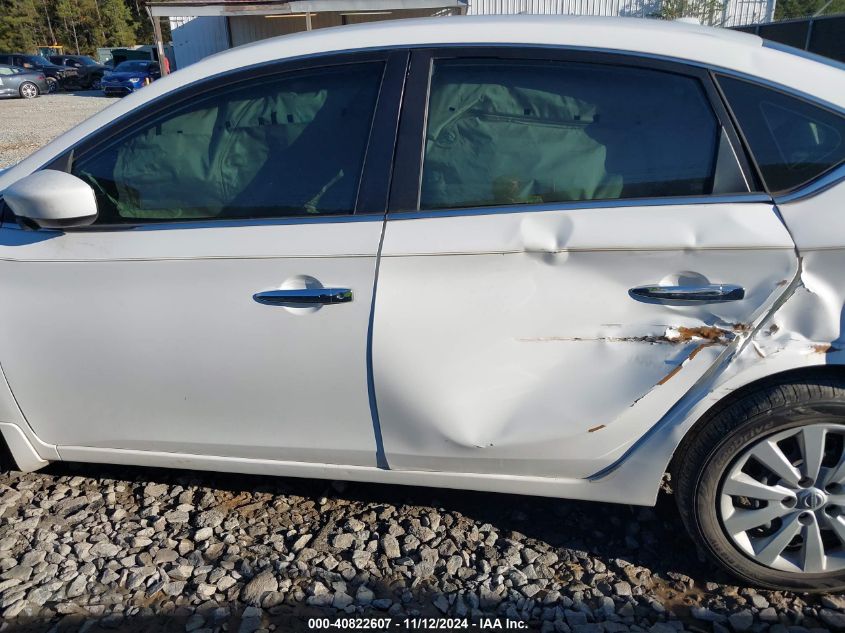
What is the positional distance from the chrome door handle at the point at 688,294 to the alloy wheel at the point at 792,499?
468mm

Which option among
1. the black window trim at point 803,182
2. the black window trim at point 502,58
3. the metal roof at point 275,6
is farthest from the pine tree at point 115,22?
Answer: the black window trim at point 803,182

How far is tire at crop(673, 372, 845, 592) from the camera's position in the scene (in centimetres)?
192

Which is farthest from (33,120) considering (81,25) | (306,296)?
(81,25)

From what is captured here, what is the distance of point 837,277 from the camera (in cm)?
182

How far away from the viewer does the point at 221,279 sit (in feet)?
6.83

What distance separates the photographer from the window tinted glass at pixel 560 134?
1.98 meters

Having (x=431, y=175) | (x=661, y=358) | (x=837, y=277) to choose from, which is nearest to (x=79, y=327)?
(x=431, y=175)

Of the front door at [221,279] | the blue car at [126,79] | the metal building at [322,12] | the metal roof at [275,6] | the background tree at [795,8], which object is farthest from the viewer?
the background tree at [795,8]

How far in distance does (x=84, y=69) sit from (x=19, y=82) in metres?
7.06

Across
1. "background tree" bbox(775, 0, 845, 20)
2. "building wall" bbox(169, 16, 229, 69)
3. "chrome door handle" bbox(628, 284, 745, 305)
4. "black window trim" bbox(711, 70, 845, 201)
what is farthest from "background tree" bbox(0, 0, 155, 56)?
"chrome door handle" bbox(628, 284, 745, 305)

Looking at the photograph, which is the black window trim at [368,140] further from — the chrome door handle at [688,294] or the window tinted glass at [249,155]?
the chrome door handle at [688,294]

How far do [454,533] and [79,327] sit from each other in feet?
4.99

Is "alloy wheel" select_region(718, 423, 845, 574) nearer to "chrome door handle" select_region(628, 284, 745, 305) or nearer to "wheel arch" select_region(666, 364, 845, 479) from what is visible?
"wheel arch" select_region(666, 364, 845, 479)

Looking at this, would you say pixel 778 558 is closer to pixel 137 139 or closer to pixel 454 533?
pixel 454 533
